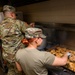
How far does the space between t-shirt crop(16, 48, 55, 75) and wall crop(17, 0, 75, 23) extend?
38.8 inches

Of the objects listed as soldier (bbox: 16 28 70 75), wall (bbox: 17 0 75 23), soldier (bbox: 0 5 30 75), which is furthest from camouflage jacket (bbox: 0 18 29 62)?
soldier (bbox: 16 28 70 75)

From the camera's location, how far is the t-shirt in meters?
1.58

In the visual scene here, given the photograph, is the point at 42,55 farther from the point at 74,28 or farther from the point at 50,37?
the point at 50,37

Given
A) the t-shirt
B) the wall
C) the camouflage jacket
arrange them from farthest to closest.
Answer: the camouflage jacket, the wall, the t-shirt

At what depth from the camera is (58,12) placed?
2.67 m

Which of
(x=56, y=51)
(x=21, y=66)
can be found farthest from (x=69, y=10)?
(x=21, y=66)

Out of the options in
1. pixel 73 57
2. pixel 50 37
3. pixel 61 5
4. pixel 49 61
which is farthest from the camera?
pixel 50 37

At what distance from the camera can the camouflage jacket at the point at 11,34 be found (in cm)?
256

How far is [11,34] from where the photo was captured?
2.59 meters

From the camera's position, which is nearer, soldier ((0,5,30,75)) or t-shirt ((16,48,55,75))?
t-shirt ((16,48,55,75))

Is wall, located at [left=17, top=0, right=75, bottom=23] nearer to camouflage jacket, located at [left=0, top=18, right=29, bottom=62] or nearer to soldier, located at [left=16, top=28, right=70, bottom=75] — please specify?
camouflage jacket, located at [left=0, top=18, right=29, bottom=62]

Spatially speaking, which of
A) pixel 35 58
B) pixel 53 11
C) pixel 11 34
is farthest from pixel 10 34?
pixel 35 58

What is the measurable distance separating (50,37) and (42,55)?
132 centimetres

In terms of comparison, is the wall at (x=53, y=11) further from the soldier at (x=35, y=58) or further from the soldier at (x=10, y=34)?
the soldier at (x=35, y=58)
